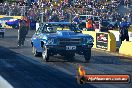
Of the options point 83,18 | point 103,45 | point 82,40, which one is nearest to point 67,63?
point 82,40

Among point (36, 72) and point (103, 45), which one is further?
point (103, 45)

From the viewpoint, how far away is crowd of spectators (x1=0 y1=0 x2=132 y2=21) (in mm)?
46875

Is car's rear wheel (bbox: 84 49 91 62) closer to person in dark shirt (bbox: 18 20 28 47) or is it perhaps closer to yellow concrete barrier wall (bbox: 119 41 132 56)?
yellow concrete barrier wall (bbox: 119 41 132 56)

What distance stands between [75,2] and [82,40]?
35.4m

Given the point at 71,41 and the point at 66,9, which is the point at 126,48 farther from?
the point at 66,9

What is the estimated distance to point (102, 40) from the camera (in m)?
25.1

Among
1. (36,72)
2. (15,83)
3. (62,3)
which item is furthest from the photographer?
(62,3)

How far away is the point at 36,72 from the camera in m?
13.6

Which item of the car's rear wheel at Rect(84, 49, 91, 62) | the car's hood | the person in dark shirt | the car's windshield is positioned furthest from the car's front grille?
the person in dark shirt

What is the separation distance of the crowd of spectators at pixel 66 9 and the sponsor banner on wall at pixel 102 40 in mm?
19483

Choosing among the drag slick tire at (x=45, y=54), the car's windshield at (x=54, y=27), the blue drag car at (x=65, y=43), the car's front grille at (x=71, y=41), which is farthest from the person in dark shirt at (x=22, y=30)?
the car's front grille at (x=71, y=41)

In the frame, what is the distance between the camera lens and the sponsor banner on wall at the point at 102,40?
2444cm

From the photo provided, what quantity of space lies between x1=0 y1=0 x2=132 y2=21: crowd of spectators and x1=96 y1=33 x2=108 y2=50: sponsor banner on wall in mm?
19483

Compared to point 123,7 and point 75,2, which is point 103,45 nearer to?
point 123,7
